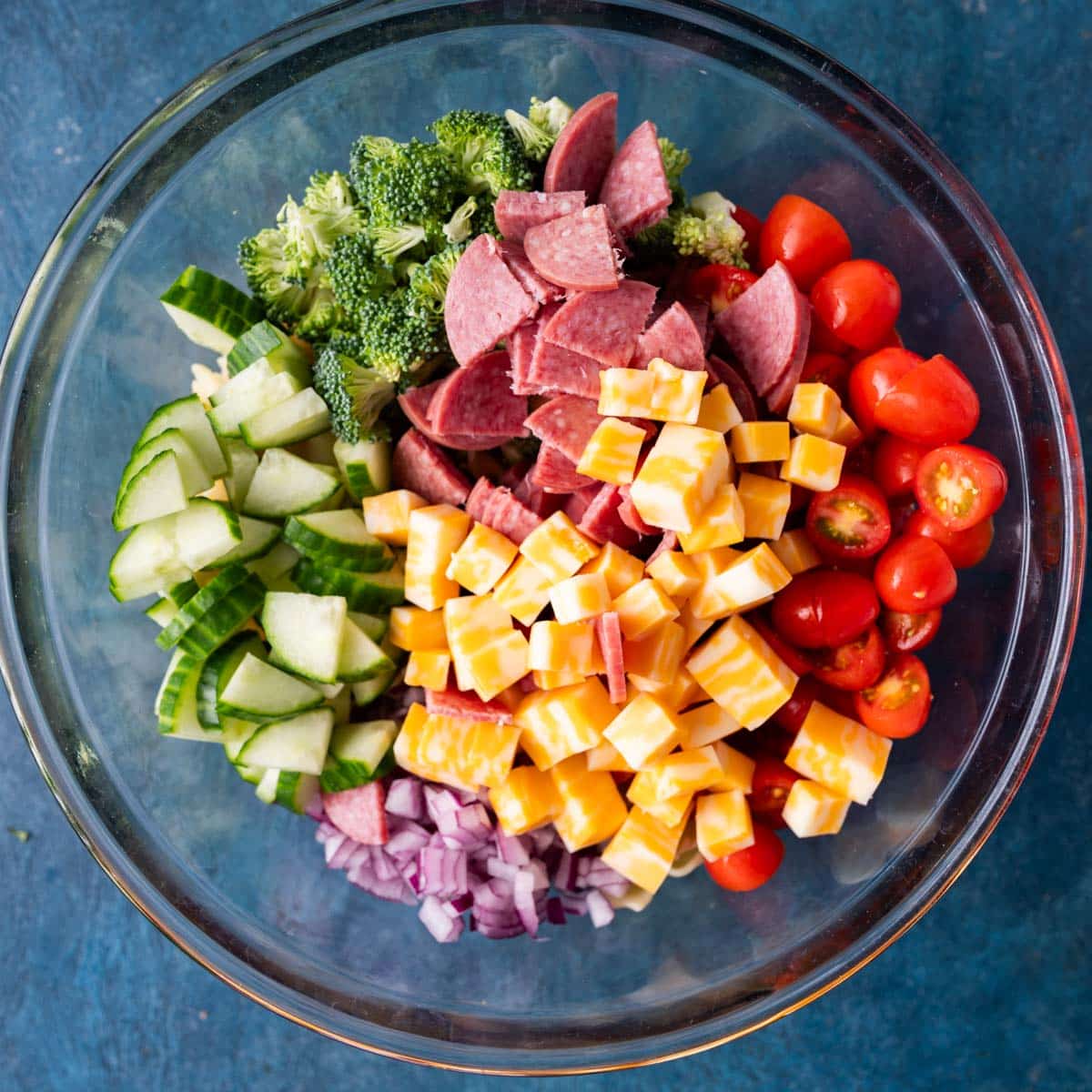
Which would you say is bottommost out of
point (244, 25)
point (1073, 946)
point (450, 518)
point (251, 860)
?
point (1073, 946)

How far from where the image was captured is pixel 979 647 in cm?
236

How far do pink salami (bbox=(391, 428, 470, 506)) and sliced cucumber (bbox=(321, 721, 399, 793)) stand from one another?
0.56 m

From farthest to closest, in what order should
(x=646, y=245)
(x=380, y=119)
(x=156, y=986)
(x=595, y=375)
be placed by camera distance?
(x=156, y=986)
(x=380, y=119)
(x=646, y=245)
(x=595, y=375)

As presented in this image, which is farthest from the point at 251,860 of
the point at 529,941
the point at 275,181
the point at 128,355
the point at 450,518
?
the point at 275,181

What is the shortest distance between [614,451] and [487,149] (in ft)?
2.44

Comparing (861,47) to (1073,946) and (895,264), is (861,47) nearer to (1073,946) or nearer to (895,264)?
(895,264)

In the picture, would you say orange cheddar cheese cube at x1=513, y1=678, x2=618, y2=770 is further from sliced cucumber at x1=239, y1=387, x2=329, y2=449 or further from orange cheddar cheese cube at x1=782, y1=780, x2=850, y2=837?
sliced cucumber at x1=239, y1=387, x2=329, y2=449

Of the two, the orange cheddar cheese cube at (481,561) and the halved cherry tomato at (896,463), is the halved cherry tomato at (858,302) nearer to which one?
the halved cherry tomato at (896,463)

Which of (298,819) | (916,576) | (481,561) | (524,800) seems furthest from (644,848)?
(298,819)

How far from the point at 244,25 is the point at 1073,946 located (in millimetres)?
3329

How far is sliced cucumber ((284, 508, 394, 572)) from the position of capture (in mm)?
2150

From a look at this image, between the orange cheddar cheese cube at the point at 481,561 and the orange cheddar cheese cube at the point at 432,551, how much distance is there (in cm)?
3

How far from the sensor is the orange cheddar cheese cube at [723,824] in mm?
2186

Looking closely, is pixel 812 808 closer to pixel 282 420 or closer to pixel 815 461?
pixel 815 461
